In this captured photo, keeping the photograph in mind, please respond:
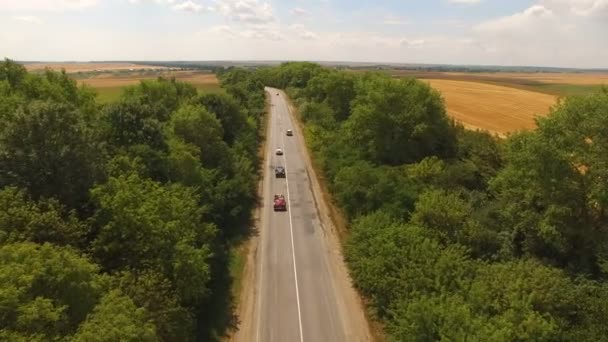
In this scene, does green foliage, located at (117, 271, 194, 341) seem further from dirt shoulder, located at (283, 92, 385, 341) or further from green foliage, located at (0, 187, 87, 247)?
dirt shoulder, located at (283, 92, 385, 341)

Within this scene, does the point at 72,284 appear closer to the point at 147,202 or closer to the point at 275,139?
the point at 147,202

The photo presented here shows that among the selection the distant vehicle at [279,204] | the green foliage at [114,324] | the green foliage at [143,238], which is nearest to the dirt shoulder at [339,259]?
the distant vehicle at [279,204]

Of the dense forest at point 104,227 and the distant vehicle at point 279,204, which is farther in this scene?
the distant vehicle at point 279,204

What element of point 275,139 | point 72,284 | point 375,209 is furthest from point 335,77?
point 72,284

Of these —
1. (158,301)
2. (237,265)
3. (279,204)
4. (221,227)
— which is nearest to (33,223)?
(158,301)

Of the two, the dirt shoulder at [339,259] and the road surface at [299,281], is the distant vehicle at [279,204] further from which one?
the dirt shoulder at [339,259]

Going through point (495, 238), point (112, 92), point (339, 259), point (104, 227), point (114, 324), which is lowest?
point (339, 259)

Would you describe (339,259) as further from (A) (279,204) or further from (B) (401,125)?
(B) (401,125)
